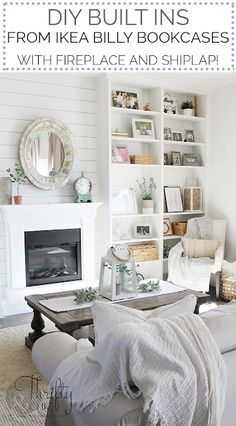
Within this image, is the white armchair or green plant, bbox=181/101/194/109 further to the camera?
green plant, bbox=181/101/194/109

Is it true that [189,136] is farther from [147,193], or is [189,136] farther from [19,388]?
[19,388]

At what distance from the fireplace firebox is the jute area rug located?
0.97 m

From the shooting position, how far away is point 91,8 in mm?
2705

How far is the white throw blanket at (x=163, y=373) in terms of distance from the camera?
3.47 feet

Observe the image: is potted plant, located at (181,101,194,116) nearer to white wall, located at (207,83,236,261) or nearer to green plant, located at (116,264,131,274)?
white wall, located at (207,83,236,261)

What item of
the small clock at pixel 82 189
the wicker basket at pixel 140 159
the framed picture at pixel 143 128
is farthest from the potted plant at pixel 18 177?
the framed picture at pixel 143 128

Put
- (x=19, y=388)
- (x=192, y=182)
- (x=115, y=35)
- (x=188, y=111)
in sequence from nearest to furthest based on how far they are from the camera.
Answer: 1. (x=19, y=388)
2. (x=115, y=35)
3. (x=188, y=111)
4. (x=192, y=182)

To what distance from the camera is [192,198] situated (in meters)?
5.02

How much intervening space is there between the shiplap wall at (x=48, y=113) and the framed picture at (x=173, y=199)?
99cm

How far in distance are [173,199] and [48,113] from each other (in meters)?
1.93

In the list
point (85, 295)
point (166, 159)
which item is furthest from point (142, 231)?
point (85, 295)

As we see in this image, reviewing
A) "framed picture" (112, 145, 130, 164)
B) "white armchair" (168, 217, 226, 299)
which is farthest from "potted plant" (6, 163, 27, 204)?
"white armchair" (168, 217, 226, 299)

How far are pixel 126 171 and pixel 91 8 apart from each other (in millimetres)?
2293

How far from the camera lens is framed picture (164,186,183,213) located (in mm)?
4898
